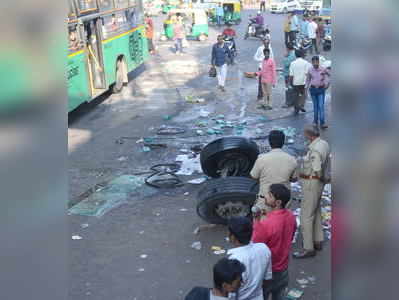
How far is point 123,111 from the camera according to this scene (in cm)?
1422

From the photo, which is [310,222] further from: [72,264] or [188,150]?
[188,150]

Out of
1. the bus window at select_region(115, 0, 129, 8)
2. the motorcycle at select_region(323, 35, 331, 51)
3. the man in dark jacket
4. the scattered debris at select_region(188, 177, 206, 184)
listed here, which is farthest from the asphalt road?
the motorcycle at select_region(323, 35, 331, 51)

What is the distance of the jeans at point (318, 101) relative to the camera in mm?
11211

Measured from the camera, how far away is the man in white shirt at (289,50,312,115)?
11.8m

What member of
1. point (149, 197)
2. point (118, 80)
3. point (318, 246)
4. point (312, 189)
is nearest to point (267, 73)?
point (118, 80)

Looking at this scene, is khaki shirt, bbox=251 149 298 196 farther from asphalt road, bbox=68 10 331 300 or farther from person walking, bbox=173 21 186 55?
person walking, bbox=173 21 186 55

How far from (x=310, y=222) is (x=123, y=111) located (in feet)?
30.2

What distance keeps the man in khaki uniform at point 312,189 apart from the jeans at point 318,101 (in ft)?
18.5

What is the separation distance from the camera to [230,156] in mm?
8078

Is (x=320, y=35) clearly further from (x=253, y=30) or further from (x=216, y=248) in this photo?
(x=216, y=248)

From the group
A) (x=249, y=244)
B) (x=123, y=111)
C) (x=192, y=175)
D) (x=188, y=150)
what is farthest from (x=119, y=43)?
(x=249, y=244)

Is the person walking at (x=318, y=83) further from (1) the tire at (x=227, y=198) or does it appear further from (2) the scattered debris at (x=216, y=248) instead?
(2) the scattered debris at (x=216, y=248)

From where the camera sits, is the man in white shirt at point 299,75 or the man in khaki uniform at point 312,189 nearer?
the man in khaki uniform at point 312,189

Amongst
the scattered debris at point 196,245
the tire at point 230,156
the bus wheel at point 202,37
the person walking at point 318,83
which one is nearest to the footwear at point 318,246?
the scattered debris at point 196,245
